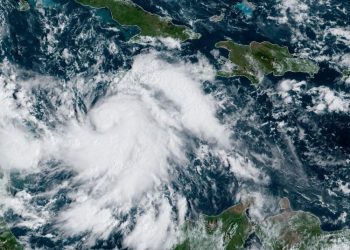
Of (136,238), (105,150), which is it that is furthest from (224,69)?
(136,238)

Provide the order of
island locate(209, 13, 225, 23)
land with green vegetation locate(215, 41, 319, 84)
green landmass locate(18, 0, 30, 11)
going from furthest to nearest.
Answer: island locate(209, 13, 225, 23) → green landmass locate(18, 0, 30, 11) → land with green vegetation locate(215, 41, 319, 84)

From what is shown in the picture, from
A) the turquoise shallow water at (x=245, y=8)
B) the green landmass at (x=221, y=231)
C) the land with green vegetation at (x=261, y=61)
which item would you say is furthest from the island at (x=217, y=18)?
the green landmass at (x=221, y=231)

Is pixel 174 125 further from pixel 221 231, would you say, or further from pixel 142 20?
pixel 142 20

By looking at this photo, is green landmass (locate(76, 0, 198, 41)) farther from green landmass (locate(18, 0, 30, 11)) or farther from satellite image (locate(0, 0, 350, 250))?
green landmass (locate(18, 0, 30, 11))

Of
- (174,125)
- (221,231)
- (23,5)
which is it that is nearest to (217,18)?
(174,125)

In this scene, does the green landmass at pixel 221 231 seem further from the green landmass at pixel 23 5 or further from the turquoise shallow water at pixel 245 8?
the green landmass at pixel 23 5

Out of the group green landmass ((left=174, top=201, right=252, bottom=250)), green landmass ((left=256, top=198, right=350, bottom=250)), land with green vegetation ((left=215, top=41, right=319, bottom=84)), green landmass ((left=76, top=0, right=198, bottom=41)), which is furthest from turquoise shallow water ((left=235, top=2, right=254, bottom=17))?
green landmass ((left=256, top=198, right=350, bottom=250))
